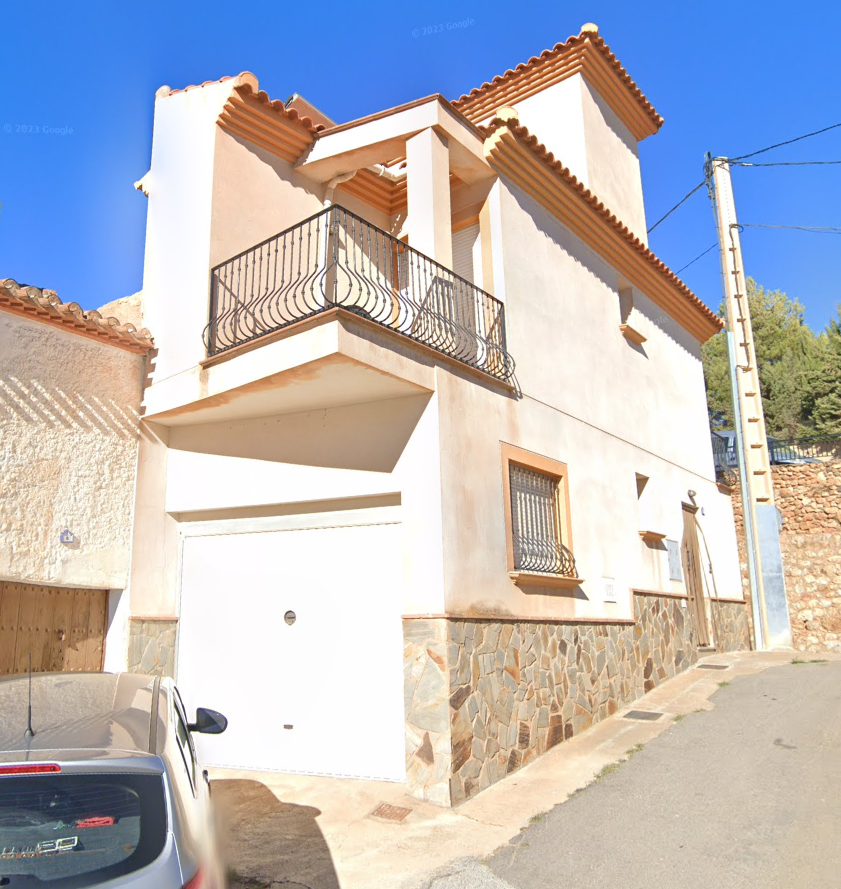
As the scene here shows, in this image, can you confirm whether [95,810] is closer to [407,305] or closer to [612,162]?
[407,305]

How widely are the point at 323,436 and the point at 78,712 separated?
464 cm

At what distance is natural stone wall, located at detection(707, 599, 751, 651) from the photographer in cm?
1339

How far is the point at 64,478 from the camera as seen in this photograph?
24.5ft

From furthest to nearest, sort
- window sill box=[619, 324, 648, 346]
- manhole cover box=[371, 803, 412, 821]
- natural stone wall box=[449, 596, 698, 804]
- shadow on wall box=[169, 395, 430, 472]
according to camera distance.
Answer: window sill box=[619, 324, 648, 346] < shadow on wall box=[169, 395, 430, 472] < natural stone wall box=[449, 596, 698, 804] < manhole cover box=[371, 803, 412, 821]

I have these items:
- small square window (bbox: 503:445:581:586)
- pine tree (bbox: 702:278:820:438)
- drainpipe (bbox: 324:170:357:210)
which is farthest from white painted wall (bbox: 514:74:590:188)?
A: pine tree (bbox: 702:278:820:438)

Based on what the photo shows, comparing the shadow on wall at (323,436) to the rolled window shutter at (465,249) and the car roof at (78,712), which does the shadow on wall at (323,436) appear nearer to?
the rolled window shutter at (465,249)

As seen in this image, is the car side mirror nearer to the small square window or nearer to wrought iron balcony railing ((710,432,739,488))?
the small square window

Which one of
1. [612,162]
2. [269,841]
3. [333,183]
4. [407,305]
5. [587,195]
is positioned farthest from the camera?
[612,162]

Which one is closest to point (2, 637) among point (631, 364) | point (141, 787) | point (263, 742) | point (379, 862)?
point (263, 742)

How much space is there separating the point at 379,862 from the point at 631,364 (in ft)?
27.5

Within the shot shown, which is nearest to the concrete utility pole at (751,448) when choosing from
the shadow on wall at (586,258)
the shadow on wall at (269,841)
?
the shadow on wall at (586,258)

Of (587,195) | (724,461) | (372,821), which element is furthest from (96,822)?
(724,461)

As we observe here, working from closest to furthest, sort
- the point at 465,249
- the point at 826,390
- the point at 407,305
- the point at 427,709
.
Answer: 1. the point at 427,709
2. the point at 407,305
3. the point at 465,249
4. the point at 826,390

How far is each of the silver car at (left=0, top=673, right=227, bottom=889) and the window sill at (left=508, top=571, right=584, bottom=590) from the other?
4.92 meters
